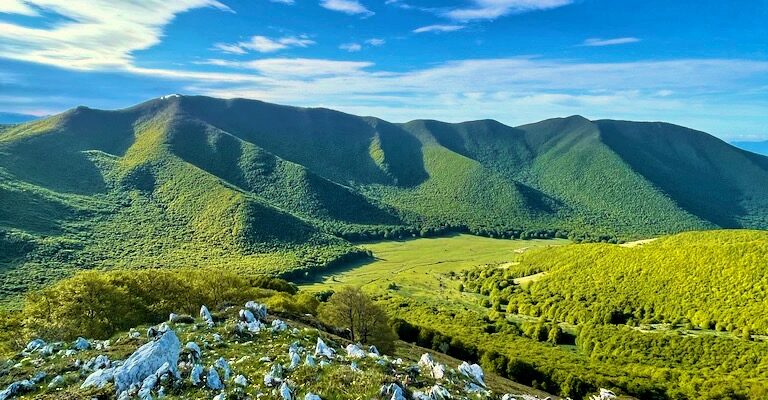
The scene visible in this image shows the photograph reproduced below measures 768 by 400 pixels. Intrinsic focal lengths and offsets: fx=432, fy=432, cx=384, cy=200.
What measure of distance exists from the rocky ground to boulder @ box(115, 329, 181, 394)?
5 cm

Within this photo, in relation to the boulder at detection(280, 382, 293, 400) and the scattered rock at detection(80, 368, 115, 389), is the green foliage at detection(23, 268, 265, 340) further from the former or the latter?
the boulder at detection(280, 382, 293, 400)

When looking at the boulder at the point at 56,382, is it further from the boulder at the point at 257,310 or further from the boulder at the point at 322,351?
the boulder at the point at 257,310

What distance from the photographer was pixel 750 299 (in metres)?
99.9

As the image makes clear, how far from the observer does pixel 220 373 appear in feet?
77.4

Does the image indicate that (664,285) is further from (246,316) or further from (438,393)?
(438,393)

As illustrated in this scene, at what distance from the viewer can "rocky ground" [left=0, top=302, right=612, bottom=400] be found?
2167 centimetres

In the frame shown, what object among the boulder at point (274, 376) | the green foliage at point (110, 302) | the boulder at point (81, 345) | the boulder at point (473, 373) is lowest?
the green foliage at point (110, 302)

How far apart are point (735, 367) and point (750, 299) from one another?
28.2m

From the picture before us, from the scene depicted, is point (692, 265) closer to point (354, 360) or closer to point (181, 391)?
point (354, 360)

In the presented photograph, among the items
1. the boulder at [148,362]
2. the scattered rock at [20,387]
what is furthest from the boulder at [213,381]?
the scattered rock at [20,387]

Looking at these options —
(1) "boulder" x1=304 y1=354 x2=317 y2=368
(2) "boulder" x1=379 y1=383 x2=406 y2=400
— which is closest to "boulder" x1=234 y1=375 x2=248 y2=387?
(1) "boulder" x1=304 y1=354 x2=317 y2=368

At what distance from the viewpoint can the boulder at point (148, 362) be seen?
22.0m

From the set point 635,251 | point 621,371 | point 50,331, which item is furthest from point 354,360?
point 635,251

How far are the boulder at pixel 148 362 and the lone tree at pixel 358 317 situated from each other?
4021 centimetres
